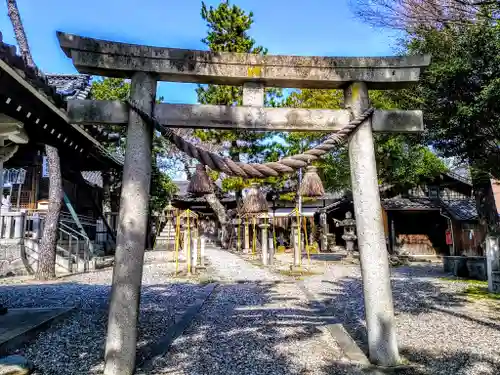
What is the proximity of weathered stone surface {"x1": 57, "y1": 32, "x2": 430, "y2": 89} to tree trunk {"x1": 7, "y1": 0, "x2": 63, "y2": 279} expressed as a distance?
754cm

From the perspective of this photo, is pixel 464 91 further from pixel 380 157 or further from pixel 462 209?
pixel 462 209

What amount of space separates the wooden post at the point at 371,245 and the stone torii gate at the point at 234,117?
10mm

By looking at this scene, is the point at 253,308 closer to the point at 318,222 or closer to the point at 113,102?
the point at 113,102

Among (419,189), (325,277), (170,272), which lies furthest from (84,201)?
(419,189)

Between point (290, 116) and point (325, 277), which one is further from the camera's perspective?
point (325, 277)

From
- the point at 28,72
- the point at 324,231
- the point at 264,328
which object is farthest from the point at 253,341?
the point at 324,231

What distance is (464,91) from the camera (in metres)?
9.58

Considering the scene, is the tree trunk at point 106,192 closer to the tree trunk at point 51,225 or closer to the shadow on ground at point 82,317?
the tree trunk at point 51,225

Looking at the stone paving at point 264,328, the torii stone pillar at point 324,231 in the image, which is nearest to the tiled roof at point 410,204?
the torii stone pillar at point 324,231

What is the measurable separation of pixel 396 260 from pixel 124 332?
1681 centimetres

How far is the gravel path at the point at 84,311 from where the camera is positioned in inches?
161

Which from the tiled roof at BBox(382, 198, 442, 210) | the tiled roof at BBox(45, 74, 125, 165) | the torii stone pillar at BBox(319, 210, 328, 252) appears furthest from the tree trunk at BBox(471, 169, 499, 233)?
the tiled roof at BBox(45, 74, 125, 165)

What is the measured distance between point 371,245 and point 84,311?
5.21m

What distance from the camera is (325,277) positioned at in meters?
12.1
